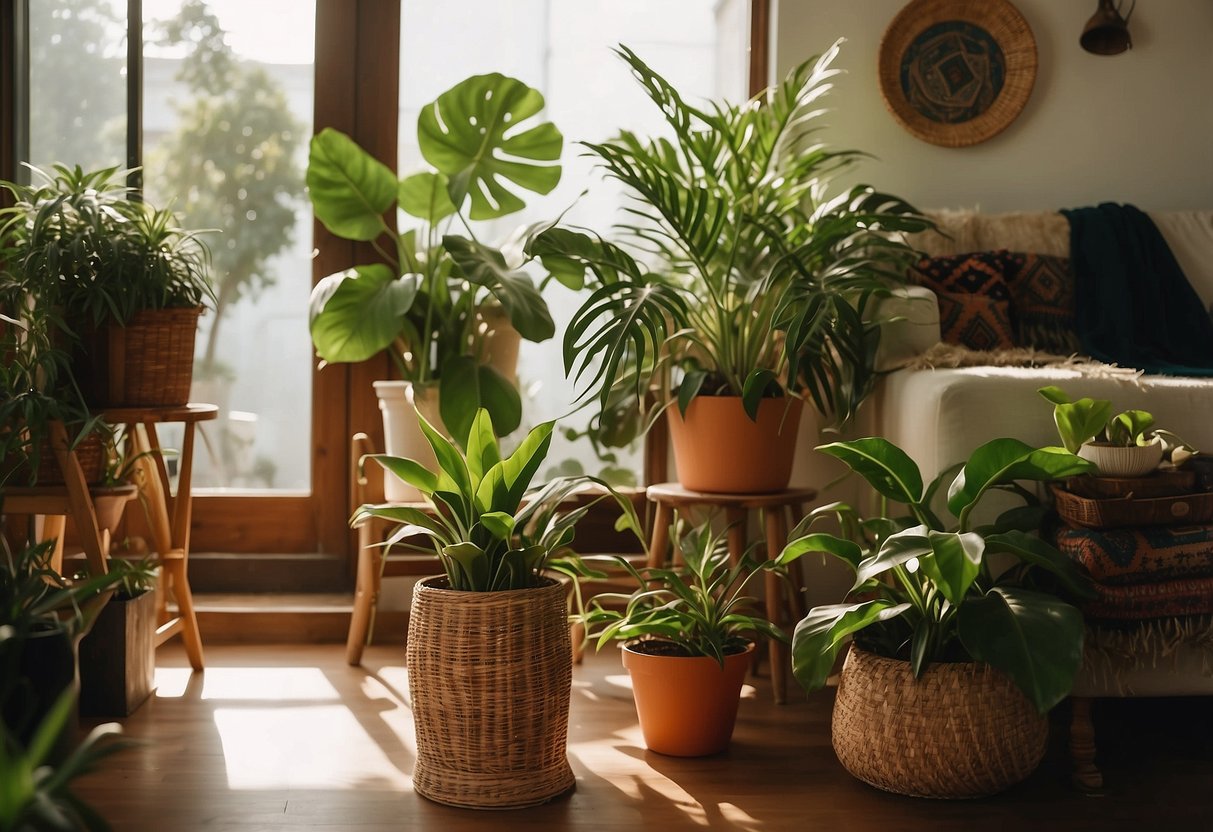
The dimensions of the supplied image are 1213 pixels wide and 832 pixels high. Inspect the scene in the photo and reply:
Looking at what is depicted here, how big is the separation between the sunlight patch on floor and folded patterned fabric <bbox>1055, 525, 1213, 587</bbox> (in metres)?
1.31

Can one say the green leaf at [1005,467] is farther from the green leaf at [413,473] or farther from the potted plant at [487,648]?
the green leaf at [413,473]

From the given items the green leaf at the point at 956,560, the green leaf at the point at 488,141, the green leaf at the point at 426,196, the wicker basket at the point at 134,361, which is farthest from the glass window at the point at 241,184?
the green leaf at the point at 956,560

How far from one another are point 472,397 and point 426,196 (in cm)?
61

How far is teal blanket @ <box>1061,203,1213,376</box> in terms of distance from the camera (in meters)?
2.93

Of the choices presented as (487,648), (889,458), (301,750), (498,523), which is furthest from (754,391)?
(301,750)

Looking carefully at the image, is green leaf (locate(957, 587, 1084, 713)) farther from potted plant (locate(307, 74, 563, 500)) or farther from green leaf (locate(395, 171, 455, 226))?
green leaf (locate(395, 171, 455, 226))

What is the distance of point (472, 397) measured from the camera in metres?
2.66

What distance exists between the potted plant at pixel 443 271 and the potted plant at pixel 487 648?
0.66 metres

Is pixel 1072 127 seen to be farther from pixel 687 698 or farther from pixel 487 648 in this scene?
pixel 487 648

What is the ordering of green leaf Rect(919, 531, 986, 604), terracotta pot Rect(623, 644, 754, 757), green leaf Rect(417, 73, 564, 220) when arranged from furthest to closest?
green leaf Rect(417, 73, 564, 220) → terracotta pot Rect(623, 644, 754, 757) → green leaf Rect(919, 531, 986, 604)

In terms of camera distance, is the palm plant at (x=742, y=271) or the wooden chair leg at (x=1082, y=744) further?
the palm plant at (x=742, y=271)

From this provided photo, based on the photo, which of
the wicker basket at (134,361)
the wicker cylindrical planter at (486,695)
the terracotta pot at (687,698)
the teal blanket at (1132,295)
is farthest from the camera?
the teal blanket at (1132,295)

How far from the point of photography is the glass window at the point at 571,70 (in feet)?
10.6

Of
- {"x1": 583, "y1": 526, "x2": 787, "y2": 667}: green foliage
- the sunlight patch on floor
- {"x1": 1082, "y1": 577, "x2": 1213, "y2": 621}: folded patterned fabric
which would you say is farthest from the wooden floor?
{"x1": 1082, "y1": 577, "x2": 1213, "y2": 621}: folded patterned fabric
